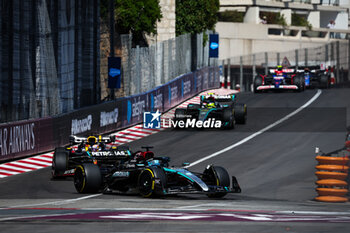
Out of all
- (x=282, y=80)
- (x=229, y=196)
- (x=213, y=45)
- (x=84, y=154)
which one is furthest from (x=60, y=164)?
(x=213, y=45)

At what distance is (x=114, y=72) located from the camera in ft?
108

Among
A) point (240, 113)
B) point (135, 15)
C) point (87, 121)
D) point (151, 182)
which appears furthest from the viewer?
point (135, 15)

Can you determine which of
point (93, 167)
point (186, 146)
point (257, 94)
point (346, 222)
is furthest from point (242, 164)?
point (257, 94)

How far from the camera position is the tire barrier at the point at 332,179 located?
1730cm

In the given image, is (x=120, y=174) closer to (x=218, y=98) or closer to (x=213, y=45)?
(x=218, y=98)

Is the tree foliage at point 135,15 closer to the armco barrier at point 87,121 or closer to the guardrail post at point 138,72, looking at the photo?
the armco barrier at point 87,121

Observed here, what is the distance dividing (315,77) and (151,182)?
34120 mm

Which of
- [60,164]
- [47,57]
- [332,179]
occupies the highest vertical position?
[47,57]

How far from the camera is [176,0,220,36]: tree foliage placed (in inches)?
2452

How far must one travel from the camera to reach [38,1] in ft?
93.9

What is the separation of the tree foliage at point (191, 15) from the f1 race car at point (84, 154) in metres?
42.1

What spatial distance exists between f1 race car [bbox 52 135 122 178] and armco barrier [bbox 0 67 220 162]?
156 inches

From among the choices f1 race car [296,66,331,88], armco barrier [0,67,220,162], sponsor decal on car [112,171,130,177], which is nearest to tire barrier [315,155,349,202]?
sponsor decal on car [112,171,130,177]

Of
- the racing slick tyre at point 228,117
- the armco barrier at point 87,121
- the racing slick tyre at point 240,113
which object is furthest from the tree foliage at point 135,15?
the racing slick tyre at point 228,117
